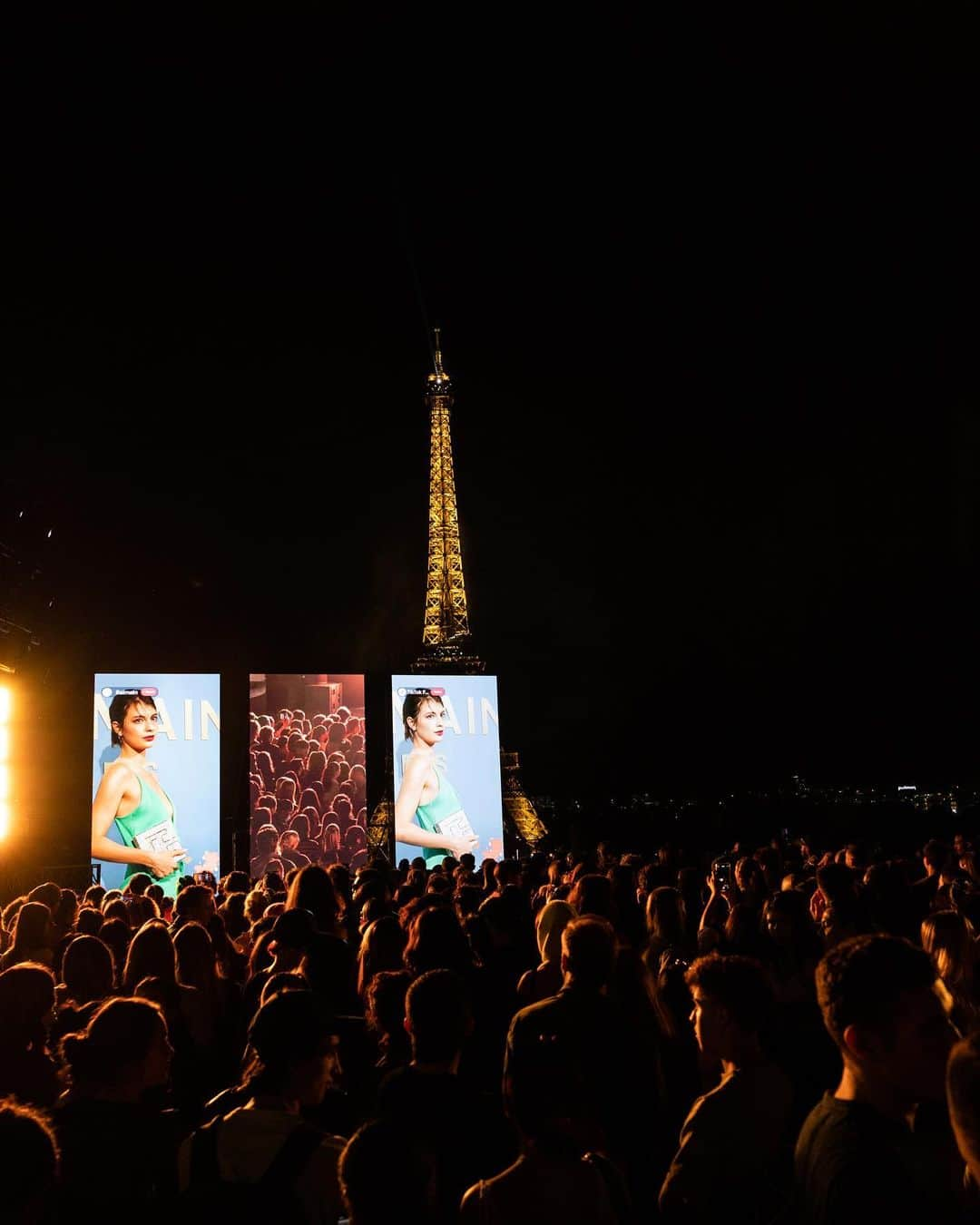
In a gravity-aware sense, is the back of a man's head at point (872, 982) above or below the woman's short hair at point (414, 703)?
below

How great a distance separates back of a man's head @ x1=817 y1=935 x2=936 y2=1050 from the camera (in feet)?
9.15

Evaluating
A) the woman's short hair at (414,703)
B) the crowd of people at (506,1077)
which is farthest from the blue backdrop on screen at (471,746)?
the crowd of people at (506,1077)

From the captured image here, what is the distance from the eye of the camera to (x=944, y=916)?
5492 mm

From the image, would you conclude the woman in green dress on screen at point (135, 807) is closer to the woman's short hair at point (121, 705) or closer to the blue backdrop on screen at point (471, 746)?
the woman's short hair at point (121, 705)

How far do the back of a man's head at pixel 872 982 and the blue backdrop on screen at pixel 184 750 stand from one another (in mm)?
18228

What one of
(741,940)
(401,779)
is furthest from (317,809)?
(741,940)

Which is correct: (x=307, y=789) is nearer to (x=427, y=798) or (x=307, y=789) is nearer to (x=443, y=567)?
(x=427, y=798)

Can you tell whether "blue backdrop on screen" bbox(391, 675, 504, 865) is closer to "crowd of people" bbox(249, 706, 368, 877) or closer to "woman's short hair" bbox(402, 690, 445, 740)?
"woman's short hair" bbox(402, 690, 445, 740)

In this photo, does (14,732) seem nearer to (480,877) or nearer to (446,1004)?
(480,877)

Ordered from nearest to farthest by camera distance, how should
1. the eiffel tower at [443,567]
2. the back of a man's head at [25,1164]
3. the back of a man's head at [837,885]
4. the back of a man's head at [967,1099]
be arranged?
the back of a man's head at [967,1099] < the back of a man's head at [25,1164] < the back of a man's head at [837,885] < the eiffel tower at [443,567]

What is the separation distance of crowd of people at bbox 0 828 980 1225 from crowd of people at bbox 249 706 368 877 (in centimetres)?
1497

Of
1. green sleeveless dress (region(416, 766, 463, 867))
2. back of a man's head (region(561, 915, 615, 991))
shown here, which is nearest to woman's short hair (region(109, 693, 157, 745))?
green sleeveless dress (region(416, 766, 463, 867))

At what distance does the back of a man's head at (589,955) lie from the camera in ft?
15.3

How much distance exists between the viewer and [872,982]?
2.81m
